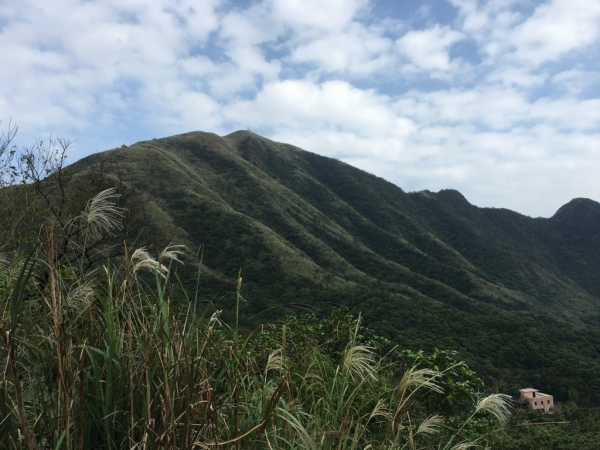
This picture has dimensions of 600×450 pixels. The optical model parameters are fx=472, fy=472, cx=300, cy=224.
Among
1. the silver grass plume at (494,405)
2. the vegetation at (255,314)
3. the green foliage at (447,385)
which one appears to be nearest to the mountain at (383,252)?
the vegetation at (255,314)

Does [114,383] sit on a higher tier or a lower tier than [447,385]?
higher


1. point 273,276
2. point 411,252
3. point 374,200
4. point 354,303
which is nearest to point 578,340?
point 354,303

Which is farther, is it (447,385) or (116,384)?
(447,385)

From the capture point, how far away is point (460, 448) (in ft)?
6.43

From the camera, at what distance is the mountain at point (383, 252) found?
23.2 meters

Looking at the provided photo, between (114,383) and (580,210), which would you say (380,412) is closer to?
(114,383)

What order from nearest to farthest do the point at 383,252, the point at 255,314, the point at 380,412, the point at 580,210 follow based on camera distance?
the point at 380,412 < the point at 255,314 < the point at 383,252 < the point at 580,210

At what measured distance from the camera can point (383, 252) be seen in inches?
2085

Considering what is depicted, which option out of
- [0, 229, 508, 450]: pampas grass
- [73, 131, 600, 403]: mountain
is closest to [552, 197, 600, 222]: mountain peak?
[73, 131, 600, 403]: mountain

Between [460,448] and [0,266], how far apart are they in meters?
2.13

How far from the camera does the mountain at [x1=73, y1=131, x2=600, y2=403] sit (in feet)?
76.1

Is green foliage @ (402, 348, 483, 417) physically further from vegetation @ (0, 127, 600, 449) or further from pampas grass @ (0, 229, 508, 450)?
pampas grass @ (0, 229, 508, 450)

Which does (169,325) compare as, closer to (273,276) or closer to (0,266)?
(0,266)

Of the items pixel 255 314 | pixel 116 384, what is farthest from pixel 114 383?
pixel 255 314
